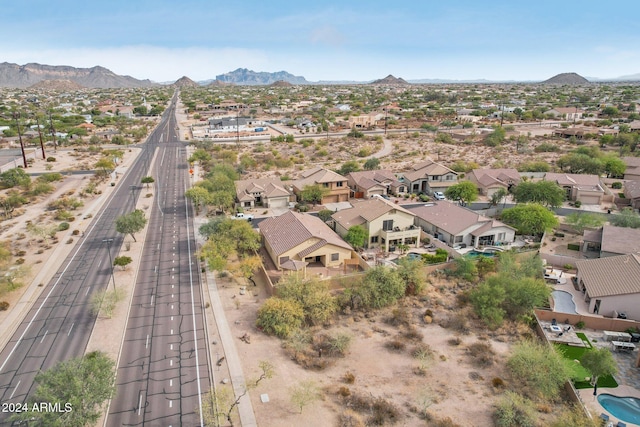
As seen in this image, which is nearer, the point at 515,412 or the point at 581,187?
the point at 515,412

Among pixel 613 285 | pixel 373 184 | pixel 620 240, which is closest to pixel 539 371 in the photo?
pixel 613 285

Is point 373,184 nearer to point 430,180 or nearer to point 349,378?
point 430,180

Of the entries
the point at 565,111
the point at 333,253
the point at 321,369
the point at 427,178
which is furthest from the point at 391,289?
the point at 565,111

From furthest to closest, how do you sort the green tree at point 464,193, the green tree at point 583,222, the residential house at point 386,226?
the green tree at point 464,193 < the green tree at point 583,222 < the residential house at point 386,226

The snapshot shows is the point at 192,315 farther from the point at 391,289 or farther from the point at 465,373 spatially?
the point at 465,373

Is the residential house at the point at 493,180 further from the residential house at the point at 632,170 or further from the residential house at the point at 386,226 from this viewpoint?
the residential house at the point at 386,226

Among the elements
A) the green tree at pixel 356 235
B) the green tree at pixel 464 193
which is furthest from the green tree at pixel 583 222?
the green tree at pixel 356 235
